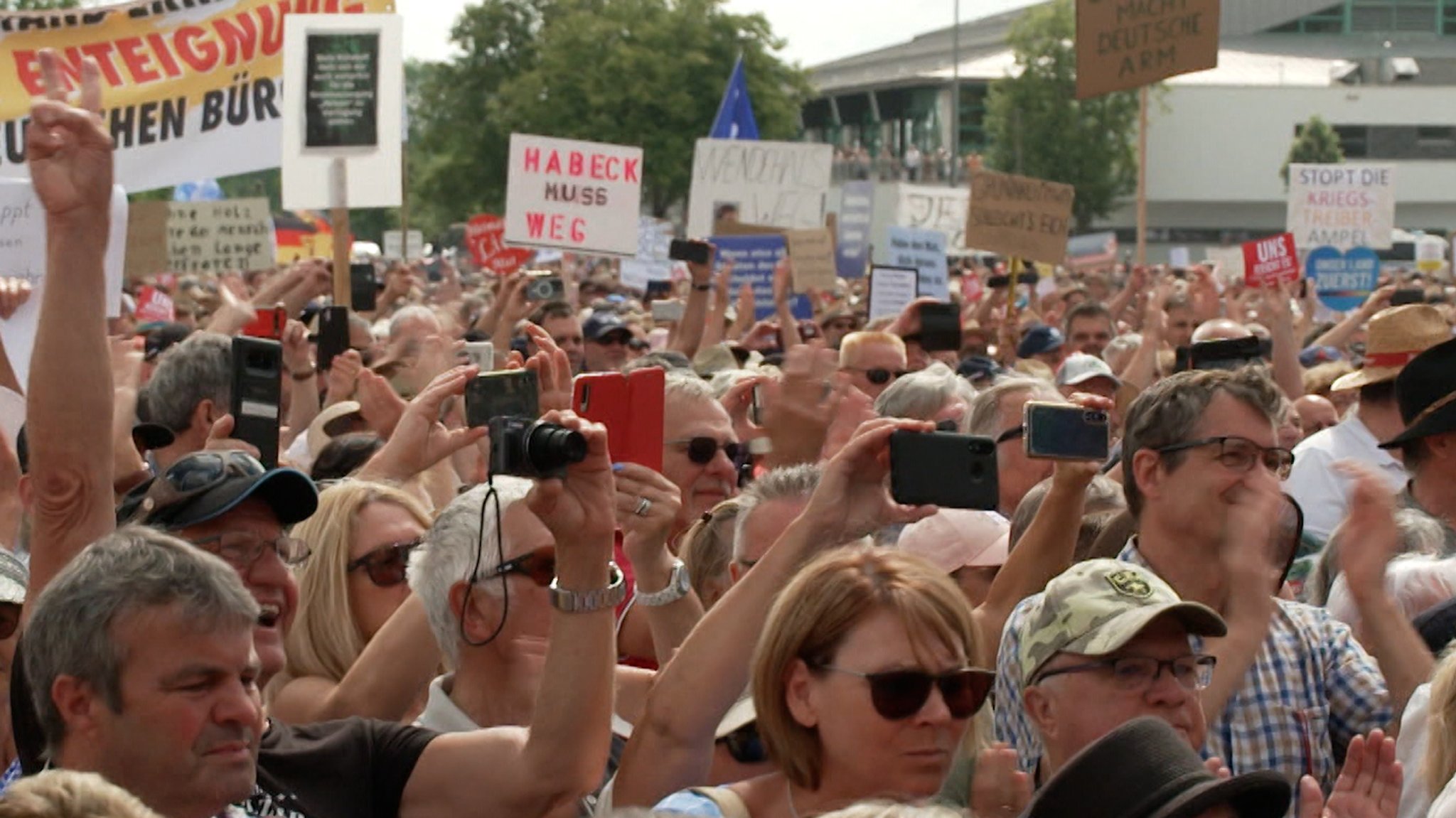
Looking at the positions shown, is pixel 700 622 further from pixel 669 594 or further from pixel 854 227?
pixel 854 227

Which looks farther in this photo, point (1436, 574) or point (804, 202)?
point (804, 202)

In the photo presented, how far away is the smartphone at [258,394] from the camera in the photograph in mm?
4832

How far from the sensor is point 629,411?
443cm

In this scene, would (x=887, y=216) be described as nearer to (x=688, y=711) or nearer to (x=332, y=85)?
(x=332, y=85)

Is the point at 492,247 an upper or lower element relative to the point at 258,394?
upper

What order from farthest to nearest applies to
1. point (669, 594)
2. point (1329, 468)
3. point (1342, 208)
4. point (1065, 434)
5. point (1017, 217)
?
point (1342, 208), point (1017, 217), point (1329, 468), point (669, 594), point (1065, 434)

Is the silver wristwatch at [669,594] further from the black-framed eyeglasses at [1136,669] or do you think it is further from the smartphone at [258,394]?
the black-framed eyeglasses at [1136,669]

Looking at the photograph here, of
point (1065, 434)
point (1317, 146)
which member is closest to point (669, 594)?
point (1065, 434)

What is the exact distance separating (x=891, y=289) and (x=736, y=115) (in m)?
6.03

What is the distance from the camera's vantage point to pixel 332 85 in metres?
11.1

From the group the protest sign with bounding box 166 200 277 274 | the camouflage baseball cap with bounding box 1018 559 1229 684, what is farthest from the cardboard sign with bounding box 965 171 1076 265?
the camouflage baseball cap with bounding box 1018 559 1229 684

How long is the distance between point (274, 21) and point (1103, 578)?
833cm

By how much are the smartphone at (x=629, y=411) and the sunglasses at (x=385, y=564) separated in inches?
23.2

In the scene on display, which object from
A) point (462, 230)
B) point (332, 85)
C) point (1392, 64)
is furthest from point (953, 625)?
point (1392, 64)
